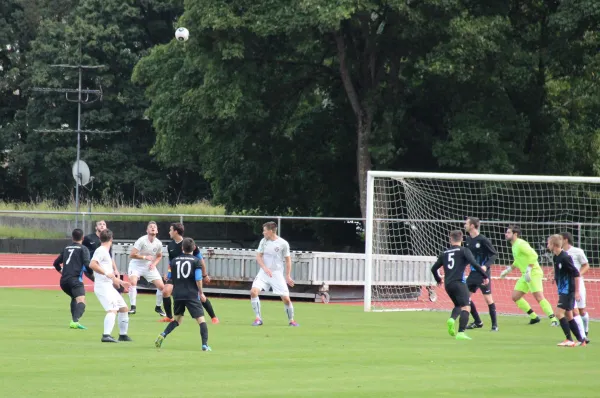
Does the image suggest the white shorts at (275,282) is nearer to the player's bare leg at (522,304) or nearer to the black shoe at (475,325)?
the black shoe at (475,325)

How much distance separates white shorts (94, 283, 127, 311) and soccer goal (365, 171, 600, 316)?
8756 millimetres

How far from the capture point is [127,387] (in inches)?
448

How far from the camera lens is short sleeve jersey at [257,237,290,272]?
66.9 feet

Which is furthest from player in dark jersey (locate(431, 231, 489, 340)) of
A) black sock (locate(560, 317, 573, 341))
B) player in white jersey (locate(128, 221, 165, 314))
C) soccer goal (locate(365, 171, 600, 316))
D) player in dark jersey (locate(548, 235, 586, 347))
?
player in white jersey (locate(128, 221, 165, 314))

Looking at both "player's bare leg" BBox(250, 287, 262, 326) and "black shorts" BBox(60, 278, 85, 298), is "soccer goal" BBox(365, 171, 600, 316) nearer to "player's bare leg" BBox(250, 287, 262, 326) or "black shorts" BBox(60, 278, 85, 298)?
"player's bare leg" BBox(250, 287, 262, 326)

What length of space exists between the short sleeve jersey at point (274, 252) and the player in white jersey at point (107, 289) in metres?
4.31

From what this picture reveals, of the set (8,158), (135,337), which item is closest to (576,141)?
(135,337)

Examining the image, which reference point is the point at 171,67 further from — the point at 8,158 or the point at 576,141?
the point at 8,158

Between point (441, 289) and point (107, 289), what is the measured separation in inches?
636

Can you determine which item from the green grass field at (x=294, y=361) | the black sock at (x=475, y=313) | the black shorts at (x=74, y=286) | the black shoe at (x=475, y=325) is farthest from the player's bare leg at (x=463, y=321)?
the black shorts at (x=74, y=286)

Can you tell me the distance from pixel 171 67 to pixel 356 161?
334 inches

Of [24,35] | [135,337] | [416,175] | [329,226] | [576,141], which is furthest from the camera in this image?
[24,35]

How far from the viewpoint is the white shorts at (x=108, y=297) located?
53.8ft

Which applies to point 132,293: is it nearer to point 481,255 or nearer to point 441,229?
point 481,255
